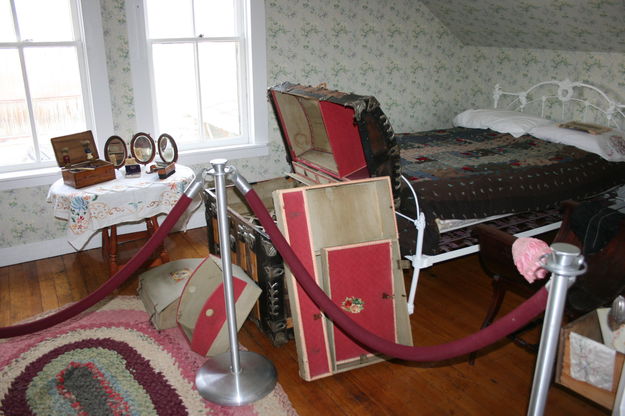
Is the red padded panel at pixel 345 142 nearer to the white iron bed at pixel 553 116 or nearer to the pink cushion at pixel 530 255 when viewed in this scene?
the white iron bed at pixel 553 116

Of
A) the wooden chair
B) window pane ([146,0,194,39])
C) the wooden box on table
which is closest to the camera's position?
the wooden chair

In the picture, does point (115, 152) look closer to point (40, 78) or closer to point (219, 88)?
point (40, 78)

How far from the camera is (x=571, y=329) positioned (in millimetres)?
1553

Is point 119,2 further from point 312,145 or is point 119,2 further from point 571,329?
point 571,329

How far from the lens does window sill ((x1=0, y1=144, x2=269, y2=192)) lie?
138 inches

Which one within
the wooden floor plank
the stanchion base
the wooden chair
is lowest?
the wooden floor plank

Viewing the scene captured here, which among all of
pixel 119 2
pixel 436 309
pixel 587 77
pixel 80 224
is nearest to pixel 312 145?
pixel 436 309

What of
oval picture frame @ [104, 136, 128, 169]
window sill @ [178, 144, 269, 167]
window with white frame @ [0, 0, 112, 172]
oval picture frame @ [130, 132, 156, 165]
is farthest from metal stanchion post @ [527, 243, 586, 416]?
window with white frame @ [0, 0, 112, 172]

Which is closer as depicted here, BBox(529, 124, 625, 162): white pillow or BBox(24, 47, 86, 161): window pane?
BBox(24, 47, 86, 161): window pane

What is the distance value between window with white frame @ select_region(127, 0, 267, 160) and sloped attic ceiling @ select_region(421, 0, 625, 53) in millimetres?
1820

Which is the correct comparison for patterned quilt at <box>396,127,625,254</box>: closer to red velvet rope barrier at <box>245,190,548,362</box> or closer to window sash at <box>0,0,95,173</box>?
red velvet rope barrier at <box>245,190,548,362</box>

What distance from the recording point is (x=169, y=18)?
3861 mm

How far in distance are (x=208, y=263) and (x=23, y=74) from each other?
6.67ft

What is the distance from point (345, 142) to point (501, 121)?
7.35 ft
